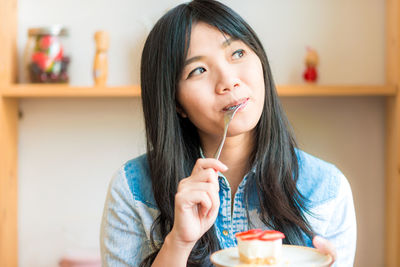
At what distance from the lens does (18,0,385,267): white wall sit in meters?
2.08

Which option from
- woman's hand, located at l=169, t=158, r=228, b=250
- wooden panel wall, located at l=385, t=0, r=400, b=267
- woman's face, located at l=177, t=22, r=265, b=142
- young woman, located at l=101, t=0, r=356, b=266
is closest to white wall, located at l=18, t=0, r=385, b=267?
wooden panel wall, located at l=385, t=0, r=400, b=267

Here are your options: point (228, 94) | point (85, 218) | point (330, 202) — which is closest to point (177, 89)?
point (228, 94)

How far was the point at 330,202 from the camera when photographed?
1274 millimetres

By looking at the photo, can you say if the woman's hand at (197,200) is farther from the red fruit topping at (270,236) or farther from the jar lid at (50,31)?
the jar lid at (50,31)

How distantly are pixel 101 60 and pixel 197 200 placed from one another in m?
1.16

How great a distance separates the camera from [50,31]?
6.49ft

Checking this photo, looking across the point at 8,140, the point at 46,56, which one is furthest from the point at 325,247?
the point at 8,140

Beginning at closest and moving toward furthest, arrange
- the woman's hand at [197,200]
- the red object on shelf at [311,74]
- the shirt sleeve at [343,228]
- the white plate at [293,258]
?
the white plate at [293,258] → the woman's hand at [197,200] → the shirt sleeve at [343,228] → the red object on shelf at [311,74]

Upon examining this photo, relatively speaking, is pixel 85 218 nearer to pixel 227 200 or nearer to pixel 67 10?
pixel 67 10

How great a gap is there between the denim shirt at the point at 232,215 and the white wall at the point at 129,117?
0.81 m

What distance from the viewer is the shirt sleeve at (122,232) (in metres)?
1.27

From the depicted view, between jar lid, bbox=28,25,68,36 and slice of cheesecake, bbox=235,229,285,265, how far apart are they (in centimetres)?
134

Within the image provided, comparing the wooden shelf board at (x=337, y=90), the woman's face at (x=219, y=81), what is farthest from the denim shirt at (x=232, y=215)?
the wooden shelf board at (x=337, y=90)

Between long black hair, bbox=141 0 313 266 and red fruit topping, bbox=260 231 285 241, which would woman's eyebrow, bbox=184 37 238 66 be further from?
red fruit topping, bbox=260 231 285 241
